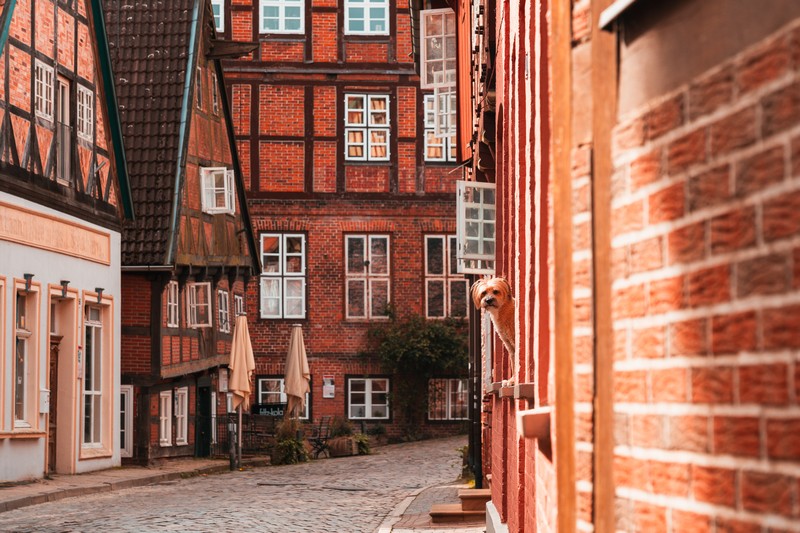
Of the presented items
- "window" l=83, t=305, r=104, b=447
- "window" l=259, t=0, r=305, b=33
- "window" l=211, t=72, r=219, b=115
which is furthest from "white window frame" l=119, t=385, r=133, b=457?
"window" l=259, t=0, r=305, b=33

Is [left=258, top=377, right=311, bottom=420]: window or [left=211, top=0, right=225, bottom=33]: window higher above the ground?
[left=211, top=0, right=225, bottom=33]: window

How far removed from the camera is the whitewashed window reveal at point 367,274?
116 ft

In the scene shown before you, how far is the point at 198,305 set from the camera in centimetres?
2775

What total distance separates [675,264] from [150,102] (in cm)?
2494

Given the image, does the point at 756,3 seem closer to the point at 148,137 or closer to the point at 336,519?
the point at 336,519

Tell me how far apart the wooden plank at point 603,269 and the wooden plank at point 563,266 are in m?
0.16

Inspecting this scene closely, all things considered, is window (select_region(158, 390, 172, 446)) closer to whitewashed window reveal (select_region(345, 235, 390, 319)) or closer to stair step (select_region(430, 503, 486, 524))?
whitewashed window reveal (select_region(345, 235, 390, 319))

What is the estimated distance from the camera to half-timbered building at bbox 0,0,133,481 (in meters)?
18.8

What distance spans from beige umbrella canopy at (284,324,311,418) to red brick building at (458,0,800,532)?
81.5ft

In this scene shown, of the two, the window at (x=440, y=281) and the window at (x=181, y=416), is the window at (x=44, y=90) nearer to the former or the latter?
the window at (x=181, y=416)

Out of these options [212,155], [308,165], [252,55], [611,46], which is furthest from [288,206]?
[611,46]

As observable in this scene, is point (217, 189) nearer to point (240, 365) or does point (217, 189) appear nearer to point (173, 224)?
point (173, 224)

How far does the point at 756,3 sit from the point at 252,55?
33.9 m

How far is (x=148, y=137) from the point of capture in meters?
26.4
